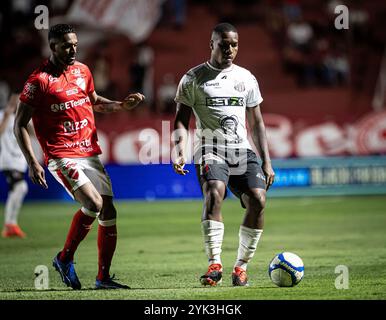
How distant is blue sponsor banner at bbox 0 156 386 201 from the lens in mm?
21359

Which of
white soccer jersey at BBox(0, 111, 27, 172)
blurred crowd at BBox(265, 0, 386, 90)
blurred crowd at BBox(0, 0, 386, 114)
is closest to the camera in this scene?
white soccer jersey at BBox(0, 111, 27, 172)

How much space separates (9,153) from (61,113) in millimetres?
6954

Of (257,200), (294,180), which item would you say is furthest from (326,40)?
(257,200)

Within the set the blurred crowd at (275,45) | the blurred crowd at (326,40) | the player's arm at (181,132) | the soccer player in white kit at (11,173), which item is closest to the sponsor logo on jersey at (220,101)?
the player's arm at (181,132)

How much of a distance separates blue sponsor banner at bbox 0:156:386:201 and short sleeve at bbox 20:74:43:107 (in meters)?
13.0

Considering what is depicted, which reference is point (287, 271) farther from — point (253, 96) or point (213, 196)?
point (253, 96)

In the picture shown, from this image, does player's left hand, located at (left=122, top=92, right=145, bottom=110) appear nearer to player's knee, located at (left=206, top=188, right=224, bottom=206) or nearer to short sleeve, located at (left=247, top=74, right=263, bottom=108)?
short sleeve, located at (left=247, top=74, right=263, bottom=108)

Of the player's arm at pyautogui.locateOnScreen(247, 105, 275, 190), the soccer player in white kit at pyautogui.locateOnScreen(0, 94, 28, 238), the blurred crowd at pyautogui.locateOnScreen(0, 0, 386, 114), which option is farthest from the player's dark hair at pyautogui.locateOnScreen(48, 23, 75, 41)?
the blurred crowd at pyautogui.locateOnScreen(0, 0, 386, 114)

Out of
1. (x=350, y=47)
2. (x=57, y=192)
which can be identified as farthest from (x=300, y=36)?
(x=57, y=192)

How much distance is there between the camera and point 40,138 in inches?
337

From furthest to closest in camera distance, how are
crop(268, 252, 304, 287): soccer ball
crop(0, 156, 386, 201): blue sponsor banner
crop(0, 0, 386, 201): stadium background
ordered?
1. crop(0, 0, 386, 201): stadium background
2. crop(0, 156, 386, 201): blue sponsor banner
3. crop(268, 252, 304, 287): soccer ball

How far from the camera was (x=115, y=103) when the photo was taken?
29.1ft

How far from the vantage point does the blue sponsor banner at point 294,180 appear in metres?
21.4

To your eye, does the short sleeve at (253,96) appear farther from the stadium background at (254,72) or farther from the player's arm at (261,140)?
the stadium background at (254,72)
